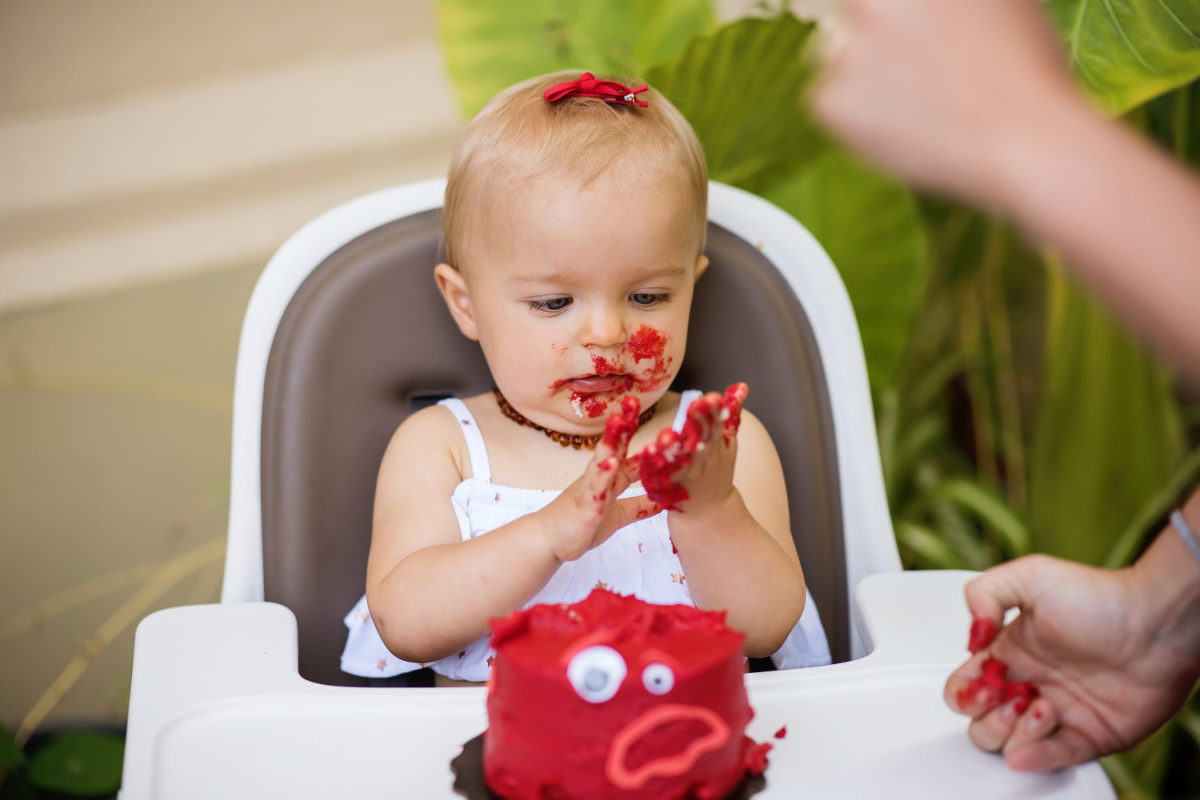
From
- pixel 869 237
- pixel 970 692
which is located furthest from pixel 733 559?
pixel 869 237

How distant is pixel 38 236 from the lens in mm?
1915

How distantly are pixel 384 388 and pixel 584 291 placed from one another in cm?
28

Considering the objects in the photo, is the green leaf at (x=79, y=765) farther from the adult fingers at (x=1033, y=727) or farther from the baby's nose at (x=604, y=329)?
the adult fingers at (x=1033, y=727)

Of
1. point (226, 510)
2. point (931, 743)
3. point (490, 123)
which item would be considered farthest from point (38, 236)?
point (931, 743)

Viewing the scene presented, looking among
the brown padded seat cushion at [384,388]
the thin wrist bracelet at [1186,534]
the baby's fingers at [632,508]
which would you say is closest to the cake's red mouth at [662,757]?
the baby's fingers at [632,508]

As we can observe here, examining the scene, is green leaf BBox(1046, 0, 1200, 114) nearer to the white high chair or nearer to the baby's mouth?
the white high chair

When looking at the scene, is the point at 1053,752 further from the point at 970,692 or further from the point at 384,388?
the point at 384,388

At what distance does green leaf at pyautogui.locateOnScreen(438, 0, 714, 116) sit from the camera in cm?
153

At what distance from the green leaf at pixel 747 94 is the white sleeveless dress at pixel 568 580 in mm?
481

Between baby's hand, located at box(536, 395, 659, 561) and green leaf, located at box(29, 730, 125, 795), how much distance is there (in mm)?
1074

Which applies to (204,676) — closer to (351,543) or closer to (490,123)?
(351,543)

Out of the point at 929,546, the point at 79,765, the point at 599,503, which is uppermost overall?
the point at 599,503

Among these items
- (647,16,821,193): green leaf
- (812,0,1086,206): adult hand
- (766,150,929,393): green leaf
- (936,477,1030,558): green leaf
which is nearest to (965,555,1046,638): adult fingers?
(812,0,1086,206): adult hand

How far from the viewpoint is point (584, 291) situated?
0.99 meters
